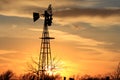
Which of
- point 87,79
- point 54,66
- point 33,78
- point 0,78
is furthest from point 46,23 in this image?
point 87,79

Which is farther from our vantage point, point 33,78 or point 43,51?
point 33,78

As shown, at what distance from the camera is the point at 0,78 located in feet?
409

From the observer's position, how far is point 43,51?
327 feet

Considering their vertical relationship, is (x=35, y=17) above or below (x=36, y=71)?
above

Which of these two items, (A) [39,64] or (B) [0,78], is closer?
(A) [39,64]

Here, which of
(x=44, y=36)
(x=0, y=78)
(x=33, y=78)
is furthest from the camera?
(x=0, y=78)

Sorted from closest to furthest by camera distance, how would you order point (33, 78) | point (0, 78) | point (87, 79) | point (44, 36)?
point (44, 36), point (33, 78), point (0, 78), point (87, 79)

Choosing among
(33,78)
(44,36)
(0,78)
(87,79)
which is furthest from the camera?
(87,79)

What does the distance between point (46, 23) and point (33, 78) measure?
18307 millimetres

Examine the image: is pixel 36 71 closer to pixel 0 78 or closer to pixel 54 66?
pixel 54 66

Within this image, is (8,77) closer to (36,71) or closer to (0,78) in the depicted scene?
(0,78)

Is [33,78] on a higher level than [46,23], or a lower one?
lower

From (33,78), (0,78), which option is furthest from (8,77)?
(33,78)

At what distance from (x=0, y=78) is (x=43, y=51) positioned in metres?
27.5
